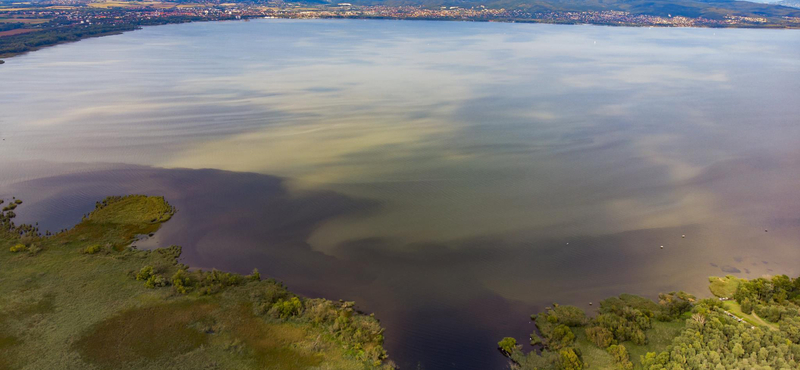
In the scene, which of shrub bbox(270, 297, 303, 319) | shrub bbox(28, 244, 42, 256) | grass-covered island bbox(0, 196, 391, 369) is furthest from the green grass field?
shrub bbox(28, 244, 42, 256)

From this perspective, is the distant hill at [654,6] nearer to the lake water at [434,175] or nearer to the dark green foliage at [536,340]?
the lake water at [434,175]

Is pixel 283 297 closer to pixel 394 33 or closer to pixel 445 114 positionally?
pixel 445 114

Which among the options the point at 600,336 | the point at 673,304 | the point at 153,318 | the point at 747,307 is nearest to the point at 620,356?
the point at 600,336

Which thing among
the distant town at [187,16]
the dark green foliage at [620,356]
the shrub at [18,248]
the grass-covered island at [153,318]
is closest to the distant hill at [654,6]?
the distant town at [187,16]

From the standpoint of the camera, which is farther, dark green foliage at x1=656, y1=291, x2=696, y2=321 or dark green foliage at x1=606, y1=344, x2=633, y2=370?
dark green foliage at x1=656, y1=291, x2=696, y2=321

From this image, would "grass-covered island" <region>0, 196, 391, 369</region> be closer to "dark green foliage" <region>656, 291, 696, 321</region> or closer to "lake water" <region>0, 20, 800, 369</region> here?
"lake water" <region>0, 20, 800, 369</region>

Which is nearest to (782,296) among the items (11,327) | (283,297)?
(283,297)
